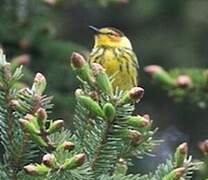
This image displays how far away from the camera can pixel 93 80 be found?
2.24 metres

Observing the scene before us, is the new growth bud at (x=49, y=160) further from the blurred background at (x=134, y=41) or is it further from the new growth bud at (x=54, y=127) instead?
the blurred background at (x=134, y=41)

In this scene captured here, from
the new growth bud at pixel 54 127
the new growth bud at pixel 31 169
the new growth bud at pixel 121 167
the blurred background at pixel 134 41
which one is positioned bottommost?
the blurred background at pixel 134 41

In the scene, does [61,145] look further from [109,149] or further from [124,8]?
[124,8]

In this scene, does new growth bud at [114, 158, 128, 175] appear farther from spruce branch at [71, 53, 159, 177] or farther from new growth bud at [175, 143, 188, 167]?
new growth bud at [175, 143, 188, 167]

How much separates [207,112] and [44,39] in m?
3.01

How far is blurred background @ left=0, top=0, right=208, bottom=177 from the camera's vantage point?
17.9 feet

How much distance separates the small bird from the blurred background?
8.4 inches

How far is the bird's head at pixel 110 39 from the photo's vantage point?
516 centimetres

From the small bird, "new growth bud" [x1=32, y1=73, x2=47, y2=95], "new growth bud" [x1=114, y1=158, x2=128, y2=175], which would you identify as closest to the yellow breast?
the small bird

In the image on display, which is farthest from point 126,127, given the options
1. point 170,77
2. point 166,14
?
point 166,14

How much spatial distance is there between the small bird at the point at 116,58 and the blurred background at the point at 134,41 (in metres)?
0.21

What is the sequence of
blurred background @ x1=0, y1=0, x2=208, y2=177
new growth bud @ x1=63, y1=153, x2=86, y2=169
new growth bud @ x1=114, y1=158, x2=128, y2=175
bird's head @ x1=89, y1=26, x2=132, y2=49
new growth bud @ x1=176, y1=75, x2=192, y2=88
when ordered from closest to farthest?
new growth bud @ x1=63, y1=153, x2=86, y2=169, new growth bud @ x1=114, y1=158, x2=128, y2=175, new growth bud @ x1=176, y1=75, x2=192, y2=88, bird's head @ x1=89, y1=26, x2=132, y2=49, blurred background @ x1=0, y1=0, x2=208, y2=177

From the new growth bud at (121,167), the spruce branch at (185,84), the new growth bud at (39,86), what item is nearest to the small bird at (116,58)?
the spruce branch at (185,84)

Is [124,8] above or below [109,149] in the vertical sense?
below
